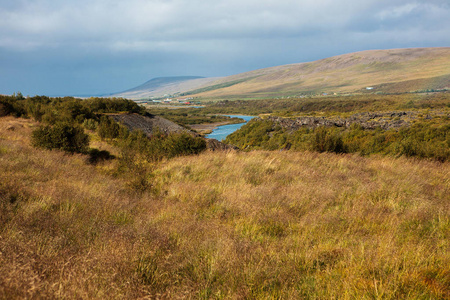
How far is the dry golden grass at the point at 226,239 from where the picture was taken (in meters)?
2.21

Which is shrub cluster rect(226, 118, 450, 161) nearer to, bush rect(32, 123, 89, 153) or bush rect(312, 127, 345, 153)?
bush rect(312, 127, 345, 153)

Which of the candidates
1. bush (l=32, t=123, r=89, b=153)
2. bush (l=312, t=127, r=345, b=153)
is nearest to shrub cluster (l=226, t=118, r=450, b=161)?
bush (l=312, t=127, r=345, b=153)

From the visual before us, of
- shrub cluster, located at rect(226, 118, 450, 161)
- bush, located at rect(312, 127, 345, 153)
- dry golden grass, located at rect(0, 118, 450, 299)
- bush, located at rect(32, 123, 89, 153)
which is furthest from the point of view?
bush, located at rect(312, 127, 345, 153)

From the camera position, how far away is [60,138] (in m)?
11.4

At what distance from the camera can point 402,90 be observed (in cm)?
13800

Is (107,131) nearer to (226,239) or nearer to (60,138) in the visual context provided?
(60,138)

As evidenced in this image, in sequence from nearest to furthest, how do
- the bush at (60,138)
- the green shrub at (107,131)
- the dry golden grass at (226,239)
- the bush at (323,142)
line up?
1. the dry golden grass at (226,239)
2. the bush at (60,138)
3. the bush at (323,142)
4. the green shrub at (107,131)

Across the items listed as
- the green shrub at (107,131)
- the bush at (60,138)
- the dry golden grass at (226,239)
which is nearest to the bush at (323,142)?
the dry golden grass at (226,239)

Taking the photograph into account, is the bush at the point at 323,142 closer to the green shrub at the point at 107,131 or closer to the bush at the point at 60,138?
the bush at the point at 60,138

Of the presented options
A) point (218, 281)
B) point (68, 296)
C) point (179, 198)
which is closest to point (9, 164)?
point (179, 198)

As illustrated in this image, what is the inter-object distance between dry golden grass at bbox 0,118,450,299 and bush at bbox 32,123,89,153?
206 inches

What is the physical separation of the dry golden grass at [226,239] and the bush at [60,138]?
17.2 feet

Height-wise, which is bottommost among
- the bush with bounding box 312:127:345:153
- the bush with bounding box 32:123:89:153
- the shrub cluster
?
the shrub cluster

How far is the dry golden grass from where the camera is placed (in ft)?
7.26
